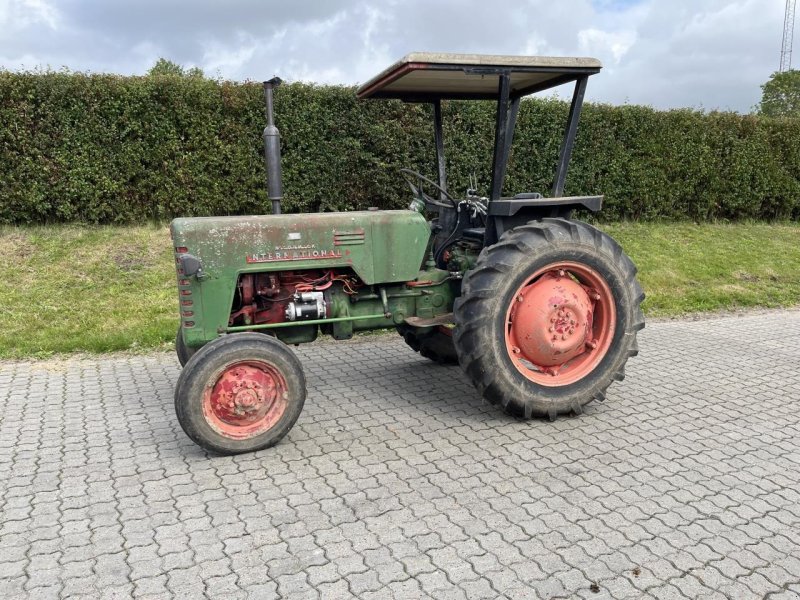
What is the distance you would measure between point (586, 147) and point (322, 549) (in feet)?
31.9

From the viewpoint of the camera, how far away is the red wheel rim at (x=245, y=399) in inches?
145

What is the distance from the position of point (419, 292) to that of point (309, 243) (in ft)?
2.85

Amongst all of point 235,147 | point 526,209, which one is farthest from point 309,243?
point 235,147

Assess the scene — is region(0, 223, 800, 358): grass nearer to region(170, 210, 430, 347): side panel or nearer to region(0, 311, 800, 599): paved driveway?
region(0, 311, 800, 599): paved driveway

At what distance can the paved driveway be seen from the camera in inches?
105

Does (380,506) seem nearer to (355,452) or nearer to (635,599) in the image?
(355,452)

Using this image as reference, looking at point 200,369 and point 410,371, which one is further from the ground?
point 200,369

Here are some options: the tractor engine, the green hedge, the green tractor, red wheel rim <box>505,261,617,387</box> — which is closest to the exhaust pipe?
the green tractor

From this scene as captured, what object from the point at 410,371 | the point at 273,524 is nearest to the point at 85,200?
the point at 410,371

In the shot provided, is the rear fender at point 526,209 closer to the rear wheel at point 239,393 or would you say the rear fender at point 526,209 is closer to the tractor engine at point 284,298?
the tractor engine at point 284,298

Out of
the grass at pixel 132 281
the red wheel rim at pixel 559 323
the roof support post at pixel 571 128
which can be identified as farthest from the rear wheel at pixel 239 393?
the grass at pixel 132 281

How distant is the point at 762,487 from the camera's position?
3.45m

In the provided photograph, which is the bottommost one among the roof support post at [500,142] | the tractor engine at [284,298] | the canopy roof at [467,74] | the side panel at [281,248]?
the tractor engine at [284,298]

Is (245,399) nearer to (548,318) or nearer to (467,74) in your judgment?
(548,318)
